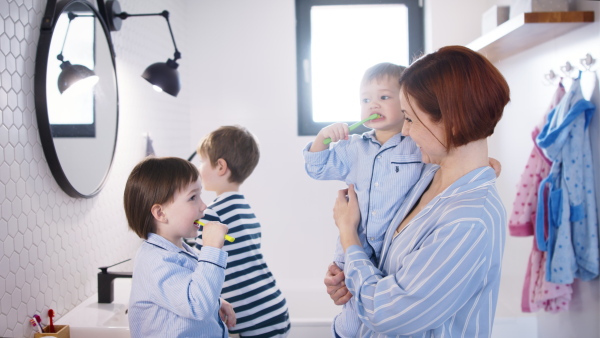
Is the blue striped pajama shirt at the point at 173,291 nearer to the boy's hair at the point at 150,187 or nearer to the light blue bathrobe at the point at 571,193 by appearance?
the boy's hair at the point at 150,187

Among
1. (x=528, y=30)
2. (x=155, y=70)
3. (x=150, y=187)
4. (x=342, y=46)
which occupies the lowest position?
(x=150, y=187)

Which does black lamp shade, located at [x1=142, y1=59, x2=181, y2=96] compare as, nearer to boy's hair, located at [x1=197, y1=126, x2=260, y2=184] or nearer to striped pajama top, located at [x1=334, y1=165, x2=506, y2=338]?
boy's hair, located at [x1=197, y1=126, x2=260, y2=184]

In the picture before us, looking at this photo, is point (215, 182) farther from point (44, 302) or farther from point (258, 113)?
point (258, 113)

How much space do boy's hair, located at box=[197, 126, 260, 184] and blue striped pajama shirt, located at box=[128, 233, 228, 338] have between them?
61 centimetres

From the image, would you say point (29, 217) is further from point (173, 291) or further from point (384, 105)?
point (384, 105)

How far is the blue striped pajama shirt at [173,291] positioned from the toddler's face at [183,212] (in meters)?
0.04

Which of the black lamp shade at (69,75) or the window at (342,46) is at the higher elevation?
the window at (342,46)

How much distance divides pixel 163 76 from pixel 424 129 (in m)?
1.23

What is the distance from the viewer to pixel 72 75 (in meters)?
1.53

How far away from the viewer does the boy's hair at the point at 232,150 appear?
1792mm

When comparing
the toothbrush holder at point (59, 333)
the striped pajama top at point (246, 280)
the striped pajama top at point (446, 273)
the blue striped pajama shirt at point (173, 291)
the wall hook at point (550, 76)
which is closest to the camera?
the striped pajama top at point (446, 273)

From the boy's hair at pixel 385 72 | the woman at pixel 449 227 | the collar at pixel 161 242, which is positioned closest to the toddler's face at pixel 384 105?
the boy's hair at pixel 385 72

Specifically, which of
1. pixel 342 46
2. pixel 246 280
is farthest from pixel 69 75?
pixel 342 46

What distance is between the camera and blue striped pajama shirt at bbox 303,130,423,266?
4.23ft
